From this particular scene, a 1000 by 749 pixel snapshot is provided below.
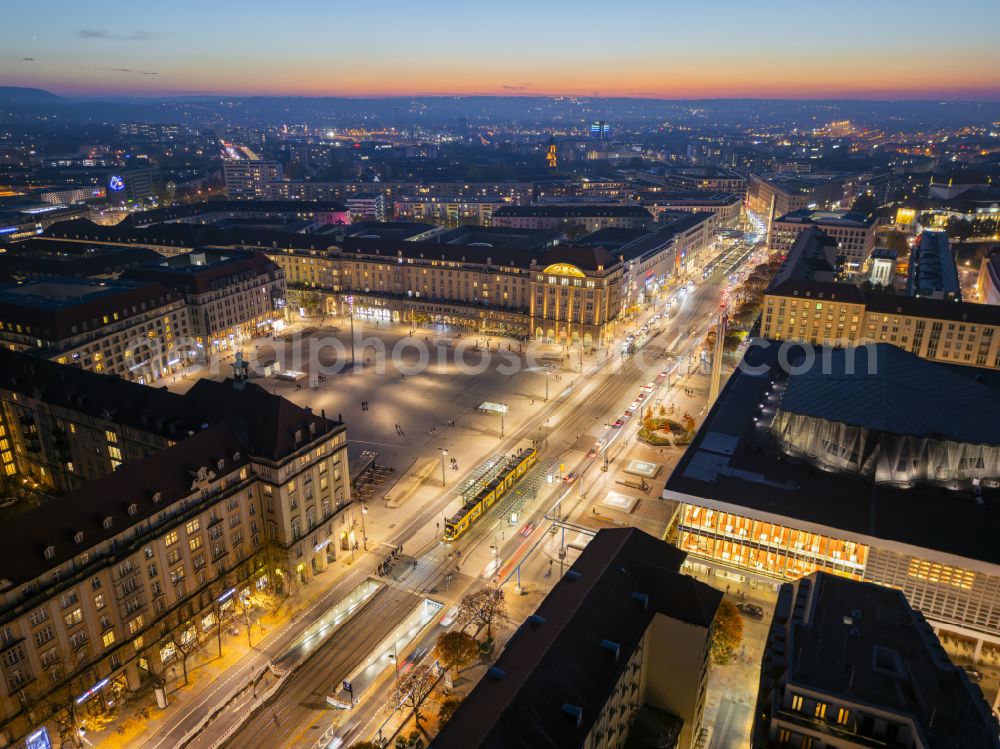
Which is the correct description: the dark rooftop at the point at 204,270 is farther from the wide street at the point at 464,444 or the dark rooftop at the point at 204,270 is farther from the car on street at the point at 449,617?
the car on street at the point at 449,617

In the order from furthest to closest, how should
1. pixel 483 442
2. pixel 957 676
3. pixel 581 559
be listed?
1. pixel 483 442
2. pixel 581 559
3. pixel 957 676

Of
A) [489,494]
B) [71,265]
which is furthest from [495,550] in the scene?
[71,265]

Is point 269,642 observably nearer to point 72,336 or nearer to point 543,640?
point 543,640

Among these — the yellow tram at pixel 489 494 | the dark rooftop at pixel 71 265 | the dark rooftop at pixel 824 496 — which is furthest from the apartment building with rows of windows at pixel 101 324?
the dark rooftop at pixel 824 496

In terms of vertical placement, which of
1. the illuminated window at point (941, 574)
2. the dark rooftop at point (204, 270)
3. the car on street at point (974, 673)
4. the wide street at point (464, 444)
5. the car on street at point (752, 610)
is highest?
the dark rooftop at point (204, 270)

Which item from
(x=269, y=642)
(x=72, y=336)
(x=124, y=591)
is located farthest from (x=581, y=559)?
(x=72, y=336)

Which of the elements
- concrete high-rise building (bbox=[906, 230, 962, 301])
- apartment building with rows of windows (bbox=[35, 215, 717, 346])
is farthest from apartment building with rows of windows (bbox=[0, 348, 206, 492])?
concrete high-rise building (bbox=[906, 230, 962, 301])
